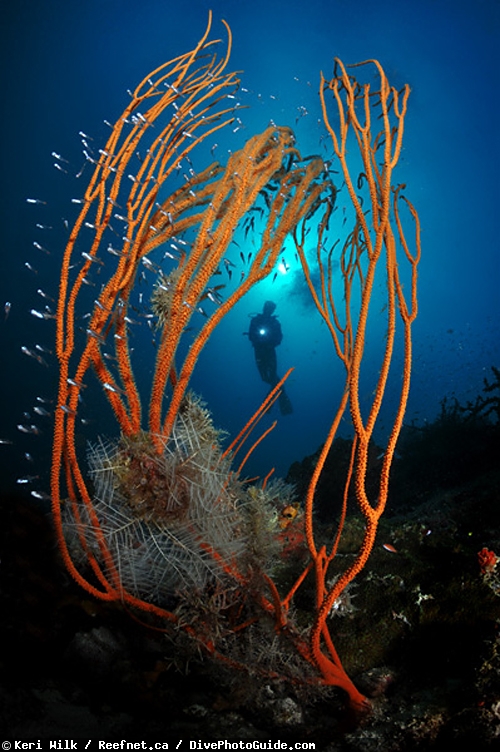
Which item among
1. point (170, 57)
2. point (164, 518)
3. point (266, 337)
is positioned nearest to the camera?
point (164, 518)

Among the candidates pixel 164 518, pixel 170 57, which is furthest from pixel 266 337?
pixel 170 57

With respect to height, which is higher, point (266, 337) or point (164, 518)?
point (266, 337)

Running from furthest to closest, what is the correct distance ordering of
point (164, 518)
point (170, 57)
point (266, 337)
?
point (170, 57) → point (266, 337) → point (164, 518)

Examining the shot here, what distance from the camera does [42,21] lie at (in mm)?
33719

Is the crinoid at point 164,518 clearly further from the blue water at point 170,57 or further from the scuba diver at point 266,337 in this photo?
the blue water at point 170,57

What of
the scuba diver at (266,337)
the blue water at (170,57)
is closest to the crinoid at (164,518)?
the scuba diver at (266,337)

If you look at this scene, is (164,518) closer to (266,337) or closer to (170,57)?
(266,337)

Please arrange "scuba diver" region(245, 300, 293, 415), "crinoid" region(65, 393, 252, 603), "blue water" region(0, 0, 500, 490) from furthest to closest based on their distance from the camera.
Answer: "blue water" region(0, 0, 500, 490)
"scuba diver" region(245, 300, 293, 415)
"crinoid" region(65, 393, 252, 603)

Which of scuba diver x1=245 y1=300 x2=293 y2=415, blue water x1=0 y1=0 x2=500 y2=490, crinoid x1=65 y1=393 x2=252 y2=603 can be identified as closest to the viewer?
crinoid x1=65 y1=393 x2=252 y2=603

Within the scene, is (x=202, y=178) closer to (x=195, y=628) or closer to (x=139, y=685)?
(x=195, y=628)

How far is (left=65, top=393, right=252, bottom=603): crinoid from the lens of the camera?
241 centimetres

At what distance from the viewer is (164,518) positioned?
2.47 metres

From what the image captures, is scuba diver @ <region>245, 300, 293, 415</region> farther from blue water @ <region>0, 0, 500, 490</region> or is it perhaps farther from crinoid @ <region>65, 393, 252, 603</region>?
crinoid @ <region>65, 393, 252, 603</region>

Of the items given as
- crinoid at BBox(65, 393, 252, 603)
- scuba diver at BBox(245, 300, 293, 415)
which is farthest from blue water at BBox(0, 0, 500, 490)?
crinoid at BBox(65, 393, 252, 603)
